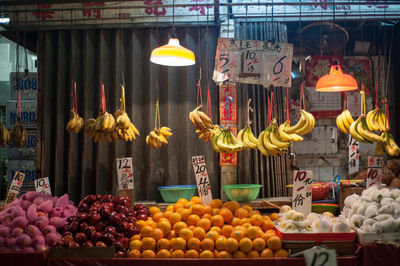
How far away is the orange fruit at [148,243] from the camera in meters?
2.98

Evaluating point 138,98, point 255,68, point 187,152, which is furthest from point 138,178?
point 255,68

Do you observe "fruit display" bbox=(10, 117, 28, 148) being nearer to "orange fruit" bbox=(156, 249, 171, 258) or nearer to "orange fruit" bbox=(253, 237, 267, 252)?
"orange fruit" bbox=(156, 249, 171, 258)

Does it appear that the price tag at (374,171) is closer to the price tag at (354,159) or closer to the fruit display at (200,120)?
the price tag at (354,159)

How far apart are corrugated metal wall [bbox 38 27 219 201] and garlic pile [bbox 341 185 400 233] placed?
8.27 feet

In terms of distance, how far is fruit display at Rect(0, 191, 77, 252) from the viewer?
3.04m

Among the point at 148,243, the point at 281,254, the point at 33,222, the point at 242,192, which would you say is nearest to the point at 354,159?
the point at 242,192

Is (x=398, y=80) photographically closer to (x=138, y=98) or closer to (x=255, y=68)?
(x=255, y=68)

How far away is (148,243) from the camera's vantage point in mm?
2977

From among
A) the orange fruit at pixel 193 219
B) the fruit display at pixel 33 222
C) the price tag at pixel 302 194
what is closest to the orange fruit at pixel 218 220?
the orange fruit at pixel 193 219

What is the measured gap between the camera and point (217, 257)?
2861 mm

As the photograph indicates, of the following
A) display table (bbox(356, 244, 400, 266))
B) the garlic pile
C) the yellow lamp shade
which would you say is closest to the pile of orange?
display table (bbox(356, 244, 400, 266))

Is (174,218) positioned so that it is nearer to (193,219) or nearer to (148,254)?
(193,219)

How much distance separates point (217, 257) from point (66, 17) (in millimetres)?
4454

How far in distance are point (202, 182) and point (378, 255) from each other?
173cm
